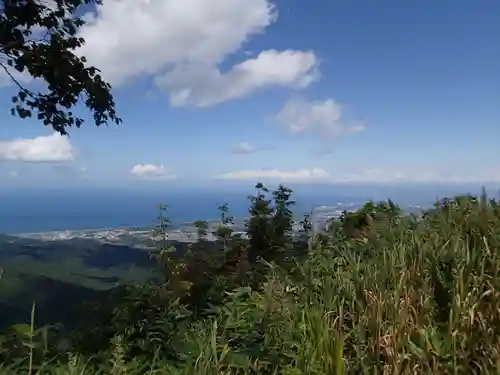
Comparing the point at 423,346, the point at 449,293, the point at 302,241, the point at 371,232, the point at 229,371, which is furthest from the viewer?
the point at 302,241

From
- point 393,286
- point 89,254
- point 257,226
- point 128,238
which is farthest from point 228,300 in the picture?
point 89,254

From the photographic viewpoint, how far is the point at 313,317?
3479 mm

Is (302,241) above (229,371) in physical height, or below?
above

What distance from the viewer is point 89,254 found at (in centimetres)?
693

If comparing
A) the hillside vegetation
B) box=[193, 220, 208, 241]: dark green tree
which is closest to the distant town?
box=[193, 220, 208, 241]: dark green tree

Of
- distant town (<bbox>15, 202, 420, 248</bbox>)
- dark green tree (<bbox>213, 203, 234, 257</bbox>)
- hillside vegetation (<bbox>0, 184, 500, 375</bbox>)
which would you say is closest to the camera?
hillside vegetation (<bbox>0, 184, 500, 375</bbox>)

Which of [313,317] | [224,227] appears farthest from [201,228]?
[313,317]

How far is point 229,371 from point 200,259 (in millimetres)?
1765

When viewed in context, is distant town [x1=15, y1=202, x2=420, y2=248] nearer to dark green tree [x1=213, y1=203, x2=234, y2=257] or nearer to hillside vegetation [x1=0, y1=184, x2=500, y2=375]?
dark green tree [x1=213, y1=203, x2=234, y2=257]

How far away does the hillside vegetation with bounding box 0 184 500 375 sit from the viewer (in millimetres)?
2963

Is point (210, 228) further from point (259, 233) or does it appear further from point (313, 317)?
point (313, 317)

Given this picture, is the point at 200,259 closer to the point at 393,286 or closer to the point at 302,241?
the point at 302,241

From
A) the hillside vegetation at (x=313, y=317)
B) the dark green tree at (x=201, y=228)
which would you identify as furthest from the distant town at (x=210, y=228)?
the hillside vegetation at (x=313, y=317)

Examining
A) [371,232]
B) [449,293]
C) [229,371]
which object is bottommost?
[229,371]
